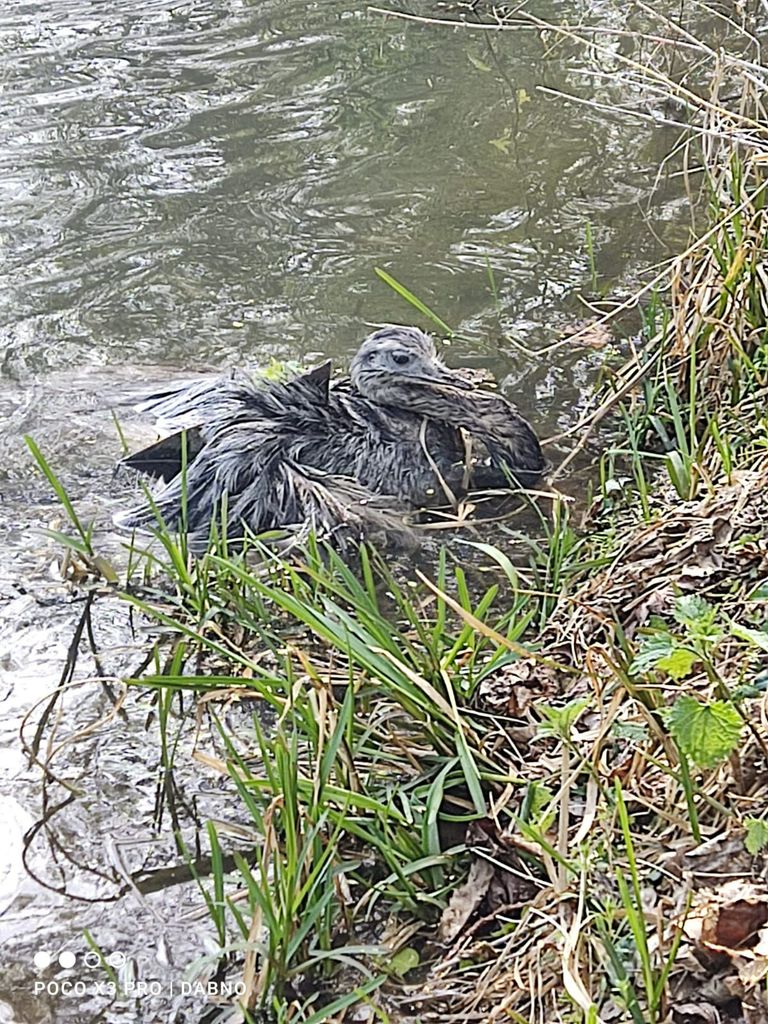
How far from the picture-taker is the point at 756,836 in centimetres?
258

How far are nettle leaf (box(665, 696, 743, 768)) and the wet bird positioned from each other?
2.11 m

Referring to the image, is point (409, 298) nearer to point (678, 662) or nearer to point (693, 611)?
point (693, 611)

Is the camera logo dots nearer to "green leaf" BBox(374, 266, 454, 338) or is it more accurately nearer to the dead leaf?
the dead leaf

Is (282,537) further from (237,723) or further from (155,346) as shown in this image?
(155,346)

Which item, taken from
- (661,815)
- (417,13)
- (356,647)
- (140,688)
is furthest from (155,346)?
(417,13)

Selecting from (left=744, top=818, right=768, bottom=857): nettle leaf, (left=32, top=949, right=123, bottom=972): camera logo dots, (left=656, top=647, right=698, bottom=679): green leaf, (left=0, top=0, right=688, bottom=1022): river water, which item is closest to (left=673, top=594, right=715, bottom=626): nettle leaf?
(left=656, top=647, right=698, bottom=679): green leaf

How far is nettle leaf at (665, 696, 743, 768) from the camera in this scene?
2633mm

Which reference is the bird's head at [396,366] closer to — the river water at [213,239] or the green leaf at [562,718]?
the river water at [213,239]

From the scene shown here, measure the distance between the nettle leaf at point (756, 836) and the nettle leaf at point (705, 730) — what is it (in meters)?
0.14

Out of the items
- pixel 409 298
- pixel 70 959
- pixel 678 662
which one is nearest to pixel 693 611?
pixel 678 662

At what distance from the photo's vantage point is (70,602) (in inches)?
171

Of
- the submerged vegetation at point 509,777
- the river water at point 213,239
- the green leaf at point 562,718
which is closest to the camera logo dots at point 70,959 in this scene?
the river water at point 213,239

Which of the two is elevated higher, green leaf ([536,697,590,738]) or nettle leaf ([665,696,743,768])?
nettle leaf ([665,696,743,768])

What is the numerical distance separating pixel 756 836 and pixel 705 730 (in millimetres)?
223
